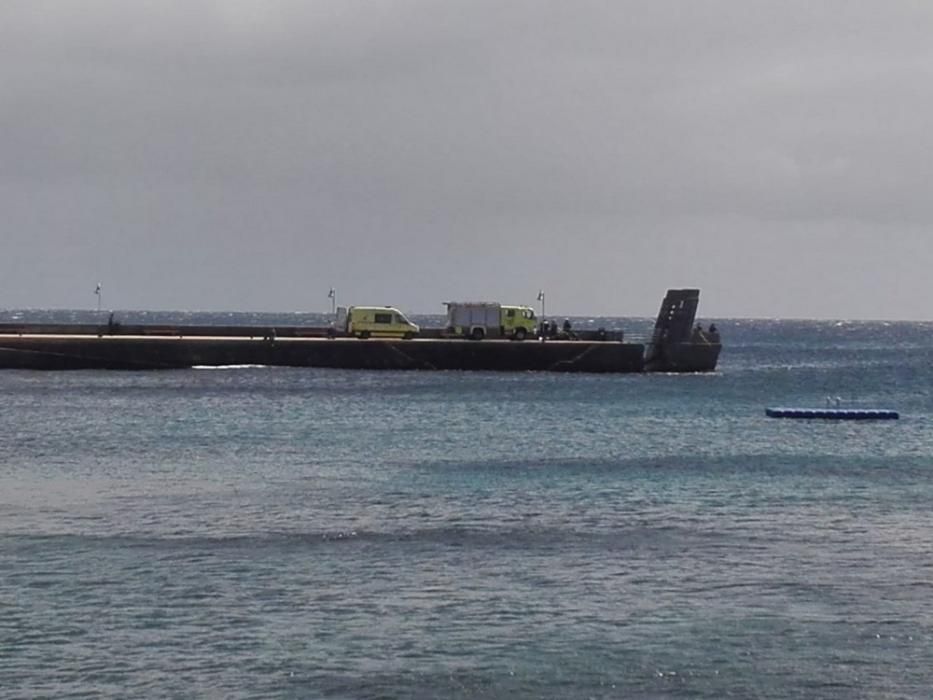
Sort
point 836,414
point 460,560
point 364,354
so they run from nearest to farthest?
1. point 460,560
2. point 836,414
3. point 364,354

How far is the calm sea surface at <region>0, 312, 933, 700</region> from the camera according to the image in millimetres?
25000

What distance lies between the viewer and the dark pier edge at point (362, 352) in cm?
10088

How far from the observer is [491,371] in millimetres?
105000

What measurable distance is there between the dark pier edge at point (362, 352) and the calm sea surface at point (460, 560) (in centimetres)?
3314

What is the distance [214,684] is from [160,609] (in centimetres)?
480

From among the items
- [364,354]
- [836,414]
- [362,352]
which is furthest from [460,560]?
[364,354]

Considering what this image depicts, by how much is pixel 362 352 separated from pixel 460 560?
231 ft

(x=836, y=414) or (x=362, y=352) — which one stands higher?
(x=362, y=352)

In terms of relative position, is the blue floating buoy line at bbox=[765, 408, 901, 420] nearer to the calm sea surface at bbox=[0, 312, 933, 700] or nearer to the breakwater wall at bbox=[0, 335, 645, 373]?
the calm sea surface at bbox=[0, 312, 933, 700]

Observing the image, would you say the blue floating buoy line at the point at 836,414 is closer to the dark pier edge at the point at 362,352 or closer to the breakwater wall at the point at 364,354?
the dark pier edge at the point at 362,352

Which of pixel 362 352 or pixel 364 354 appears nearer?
pixel 362 352

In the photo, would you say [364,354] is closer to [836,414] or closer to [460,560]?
[836,414]

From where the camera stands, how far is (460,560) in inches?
1326

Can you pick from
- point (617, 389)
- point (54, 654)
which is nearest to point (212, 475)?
point (54, 654)
